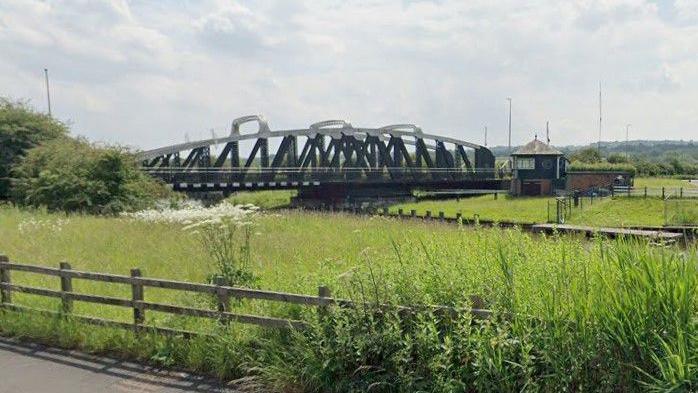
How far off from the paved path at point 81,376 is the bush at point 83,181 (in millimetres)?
18874

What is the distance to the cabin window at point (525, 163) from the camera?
185 ft

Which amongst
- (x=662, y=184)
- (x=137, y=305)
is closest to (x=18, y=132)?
(x=137, y=305)

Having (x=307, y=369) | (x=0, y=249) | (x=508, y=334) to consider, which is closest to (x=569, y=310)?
(x=508, y=334)

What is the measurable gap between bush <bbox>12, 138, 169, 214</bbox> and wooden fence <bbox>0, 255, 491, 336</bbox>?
1728 centimetres

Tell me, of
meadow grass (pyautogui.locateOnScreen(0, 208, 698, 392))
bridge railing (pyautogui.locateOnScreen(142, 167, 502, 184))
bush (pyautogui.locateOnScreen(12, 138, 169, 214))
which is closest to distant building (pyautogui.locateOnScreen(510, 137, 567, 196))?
bridge railing (pyautogui.locateOnScreen(142, 167, 502, 184))

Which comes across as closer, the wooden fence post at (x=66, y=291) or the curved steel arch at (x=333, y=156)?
the wooden fence post at (x=66, y=291)

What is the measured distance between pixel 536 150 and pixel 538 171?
231 centimetres

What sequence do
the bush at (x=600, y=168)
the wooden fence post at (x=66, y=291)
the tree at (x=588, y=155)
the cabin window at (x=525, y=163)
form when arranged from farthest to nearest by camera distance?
the tree at (x=588, y=155)
the cabin window at (x=525, y=163)
the bush at (x=600, y=168)
the wooden fence post at (x=66, y=291)

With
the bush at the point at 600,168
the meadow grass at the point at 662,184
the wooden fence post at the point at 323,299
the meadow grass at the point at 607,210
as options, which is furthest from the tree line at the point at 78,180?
the meadow grass at the point at 662,184

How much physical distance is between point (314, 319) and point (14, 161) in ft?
112

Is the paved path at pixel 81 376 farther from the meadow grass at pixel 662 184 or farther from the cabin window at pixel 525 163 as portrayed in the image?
the cabin window at pixel 525 163

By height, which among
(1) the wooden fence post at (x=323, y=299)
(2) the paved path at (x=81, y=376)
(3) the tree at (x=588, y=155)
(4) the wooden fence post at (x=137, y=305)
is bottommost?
(2) the paved path at (x=81, y=376)

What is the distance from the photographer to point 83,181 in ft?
89.2

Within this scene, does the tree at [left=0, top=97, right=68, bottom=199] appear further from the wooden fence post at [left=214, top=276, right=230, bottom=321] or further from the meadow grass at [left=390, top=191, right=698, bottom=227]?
the wooden fence post at [left=214, top=276, right=230, bottom=321]
